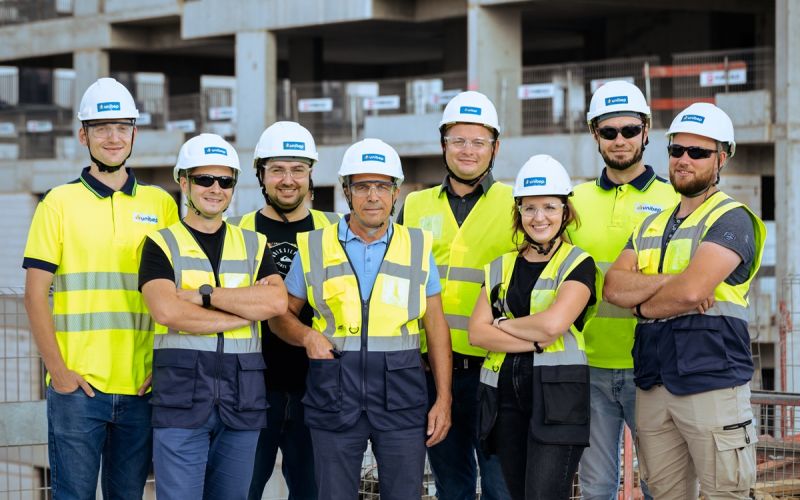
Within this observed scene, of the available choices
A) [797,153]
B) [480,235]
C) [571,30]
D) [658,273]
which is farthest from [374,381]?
[571,30]

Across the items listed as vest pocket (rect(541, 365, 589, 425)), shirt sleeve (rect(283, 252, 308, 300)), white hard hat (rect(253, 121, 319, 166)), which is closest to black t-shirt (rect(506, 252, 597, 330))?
vest pocket (rect(541, 365, 589, 425))

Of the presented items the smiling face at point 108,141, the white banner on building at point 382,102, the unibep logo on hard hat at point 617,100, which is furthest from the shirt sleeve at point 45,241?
the white banner on building at point 382,102

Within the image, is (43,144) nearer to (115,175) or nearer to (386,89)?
(386,89)

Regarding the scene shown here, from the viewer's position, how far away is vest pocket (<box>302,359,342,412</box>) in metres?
5.79

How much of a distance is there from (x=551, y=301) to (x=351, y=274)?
1.01m

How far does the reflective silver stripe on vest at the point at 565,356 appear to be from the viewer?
571cm

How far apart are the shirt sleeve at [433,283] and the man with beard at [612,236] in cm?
81

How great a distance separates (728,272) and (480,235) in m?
1.45

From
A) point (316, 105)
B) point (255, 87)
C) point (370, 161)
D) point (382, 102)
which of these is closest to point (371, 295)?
point (370, 161)

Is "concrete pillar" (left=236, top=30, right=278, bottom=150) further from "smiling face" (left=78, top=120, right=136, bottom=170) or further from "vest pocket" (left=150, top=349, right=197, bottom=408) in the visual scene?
"vest pocket" (left=150, top=349, right=197, bottom=408)

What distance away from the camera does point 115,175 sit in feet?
20.2

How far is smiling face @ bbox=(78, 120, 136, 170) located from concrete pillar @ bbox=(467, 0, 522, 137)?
19271 millimetres

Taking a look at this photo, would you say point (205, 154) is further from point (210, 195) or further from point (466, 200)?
point (466, 200)

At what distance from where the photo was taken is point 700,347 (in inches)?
219
